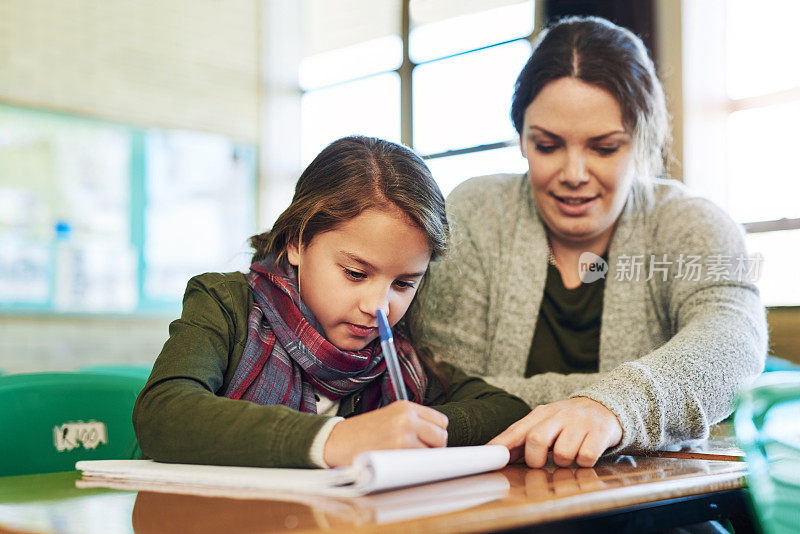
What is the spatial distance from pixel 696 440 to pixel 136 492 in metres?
0.76

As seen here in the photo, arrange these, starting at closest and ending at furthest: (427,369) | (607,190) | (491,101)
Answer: (427,369), (607,190), (491,101)

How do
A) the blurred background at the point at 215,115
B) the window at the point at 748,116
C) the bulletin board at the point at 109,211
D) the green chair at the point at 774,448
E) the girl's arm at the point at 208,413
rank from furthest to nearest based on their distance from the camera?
the bulletin board at the point at 109,211 → the blurred background at the point at 215,115 → the window at the point at 748,116 → the girl's arm at the point at 208,413 → the green chair at the point at 774,448

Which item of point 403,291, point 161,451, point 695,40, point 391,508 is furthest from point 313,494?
point 695,40

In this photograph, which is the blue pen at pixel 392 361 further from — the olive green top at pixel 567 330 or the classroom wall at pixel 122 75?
the classroom wall at pixel 122 75

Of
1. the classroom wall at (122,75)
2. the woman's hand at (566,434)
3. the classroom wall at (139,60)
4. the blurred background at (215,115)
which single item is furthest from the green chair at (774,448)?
the classroom wall at (139,60)

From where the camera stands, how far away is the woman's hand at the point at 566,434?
2.87ft

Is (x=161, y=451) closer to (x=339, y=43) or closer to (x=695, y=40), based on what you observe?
(x=695, y=40)

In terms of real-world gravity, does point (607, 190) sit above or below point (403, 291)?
above

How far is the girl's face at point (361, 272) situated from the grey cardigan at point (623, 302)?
237 mm

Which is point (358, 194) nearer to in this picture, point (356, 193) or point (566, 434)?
point (356, 193)

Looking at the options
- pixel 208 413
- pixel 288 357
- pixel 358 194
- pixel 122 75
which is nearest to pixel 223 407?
pixel 208 413

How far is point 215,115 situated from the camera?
6.42 metres

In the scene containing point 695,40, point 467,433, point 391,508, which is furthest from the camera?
point 695,40

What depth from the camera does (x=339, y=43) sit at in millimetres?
6492
